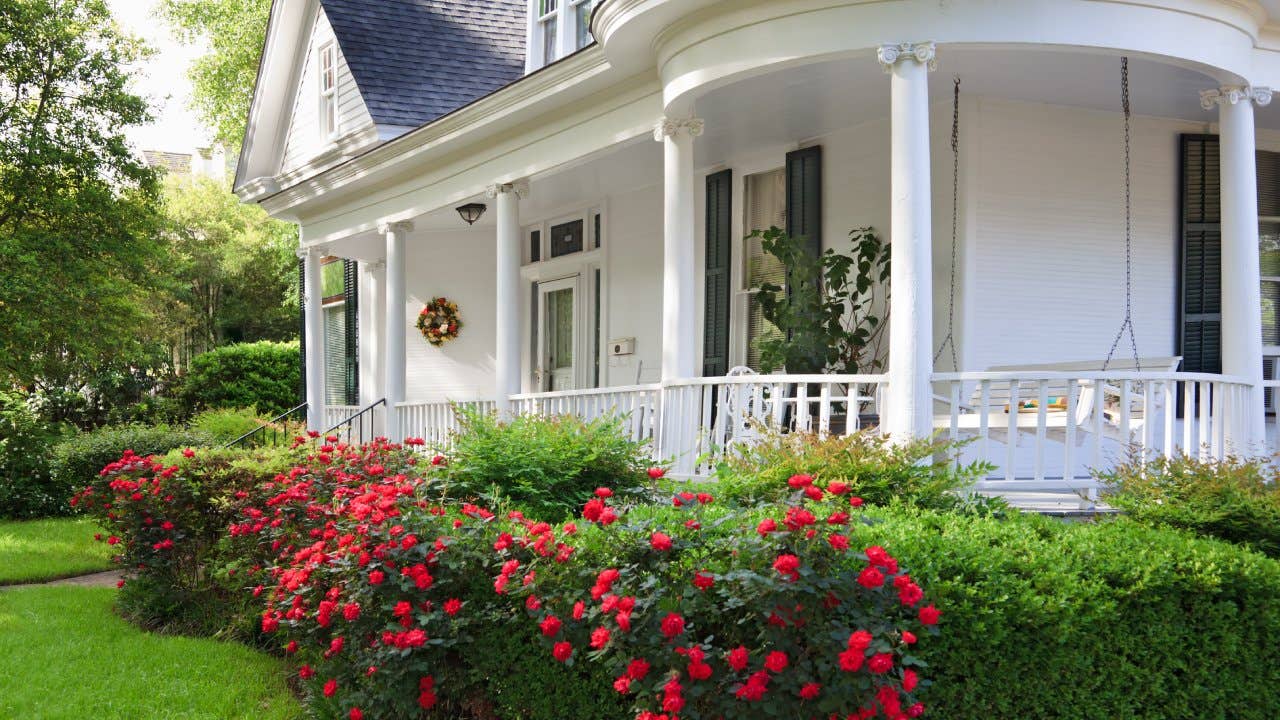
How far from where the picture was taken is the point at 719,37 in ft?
A: 23.6

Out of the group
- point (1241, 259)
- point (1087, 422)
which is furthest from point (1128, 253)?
point (1087, 422)

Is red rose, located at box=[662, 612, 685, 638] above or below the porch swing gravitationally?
below

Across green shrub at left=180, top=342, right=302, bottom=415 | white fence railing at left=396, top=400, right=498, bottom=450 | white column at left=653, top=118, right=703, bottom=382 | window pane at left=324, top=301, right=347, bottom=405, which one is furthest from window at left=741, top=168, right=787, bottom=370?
green shrub at left=180, top=342, right=302, bottom=415

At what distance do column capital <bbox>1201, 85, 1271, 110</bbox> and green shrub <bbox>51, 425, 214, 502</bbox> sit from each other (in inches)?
461

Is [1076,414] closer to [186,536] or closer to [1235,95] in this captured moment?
[1235,95]

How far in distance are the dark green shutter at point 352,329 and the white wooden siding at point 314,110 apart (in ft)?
5.74

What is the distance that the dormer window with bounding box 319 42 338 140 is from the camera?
14391mm

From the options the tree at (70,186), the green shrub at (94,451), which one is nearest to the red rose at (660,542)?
the green shrub at (94,451)

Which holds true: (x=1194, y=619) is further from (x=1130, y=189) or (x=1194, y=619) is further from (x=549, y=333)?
(x=549, y=333)

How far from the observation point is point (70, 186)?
15.5 meters

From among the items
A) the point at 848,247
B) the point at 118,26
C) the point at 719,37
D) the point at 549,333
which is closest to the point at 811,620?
the point at 719,37

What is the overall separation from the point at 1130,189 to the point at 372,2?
988 centimetres

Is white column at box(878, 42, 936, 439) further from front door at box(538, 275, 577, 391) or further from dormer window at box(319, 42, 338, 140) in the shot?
dormer window at box(319, 42, 338, 140)

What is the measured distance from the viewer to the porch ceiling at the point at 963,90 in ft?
24.2
